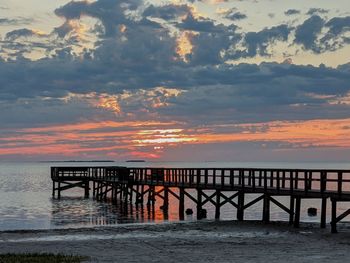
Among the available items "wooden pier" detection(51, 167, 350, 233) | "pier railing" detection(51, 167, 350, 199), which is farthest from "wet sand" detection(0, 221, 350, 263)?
"pier railing" detection(51, 167, 350, 199)

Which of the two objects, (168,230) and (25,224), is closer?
(168,230)

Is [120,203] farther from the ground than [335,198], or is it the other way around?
[335,198]

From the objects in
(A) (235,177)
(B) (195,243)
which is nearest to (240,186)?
(A) (235,177)

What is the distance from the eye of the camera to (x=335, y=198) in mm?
28406

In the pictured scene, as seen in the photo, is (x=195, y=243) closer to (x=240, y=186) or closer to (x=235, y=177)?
(x=240, y=186)

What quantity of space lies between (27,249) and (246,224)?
1421 centimetres

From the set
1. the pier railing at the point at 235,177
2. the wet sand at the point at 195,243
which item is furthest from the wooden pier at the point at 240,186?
the wet sand at the point at 195,243

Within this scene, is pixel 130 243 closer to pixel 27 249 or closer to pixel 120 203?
pixel 27 249

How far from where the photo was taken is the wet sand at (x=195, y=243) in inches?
785

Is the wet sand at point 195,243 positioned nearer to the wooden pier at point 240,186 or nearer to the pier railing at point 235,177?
the wooden pier at point 240,186

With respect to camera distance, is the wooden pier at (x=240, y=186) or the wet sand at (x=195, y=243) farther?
the wooden pier at (x=240, y=186)

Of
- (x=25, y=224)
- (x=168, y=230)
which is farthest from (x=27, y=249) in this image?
(x=25, y=224)

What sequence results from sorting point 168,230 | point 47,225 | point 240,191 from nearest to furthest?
point 168,230 → point 240,191 → point 47,225

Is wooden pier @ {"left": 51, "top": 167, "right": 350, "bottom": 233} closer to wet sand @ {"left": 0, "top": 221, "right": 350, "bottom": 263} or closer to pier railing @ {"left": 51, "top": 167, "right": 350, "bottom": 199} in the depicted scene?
pier railing @ {"left": 51, "top": 167, "right": 350, "bottom": 199}
